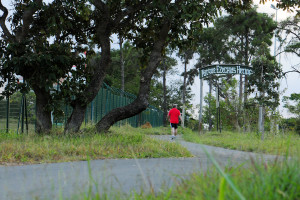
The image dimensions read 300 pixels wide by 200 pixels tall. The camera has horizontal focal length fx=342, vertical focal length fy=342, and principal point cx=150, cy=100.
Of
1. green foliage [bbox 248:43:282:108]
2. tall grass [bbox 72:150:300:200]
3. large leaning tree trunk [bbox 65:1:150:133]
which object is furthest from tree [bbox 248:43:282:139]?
tall grass [bbox 72:150:300:200]

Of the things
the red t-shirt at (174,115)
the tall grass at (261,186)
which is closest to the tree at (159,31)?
the red t-shirt at (174,115)

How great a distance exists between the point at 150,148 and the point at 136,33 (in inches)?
230

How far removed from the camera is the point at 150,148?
8133mm

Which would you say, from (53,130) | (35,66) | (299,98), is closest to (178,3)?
(35,66)

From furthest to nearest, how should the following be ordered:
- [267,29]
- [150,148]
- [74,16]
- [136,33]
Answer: [267,29] < [136,33] < [74,16] < [150,148]

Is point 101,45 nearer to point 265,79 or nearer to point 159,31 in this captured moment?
point 159,31

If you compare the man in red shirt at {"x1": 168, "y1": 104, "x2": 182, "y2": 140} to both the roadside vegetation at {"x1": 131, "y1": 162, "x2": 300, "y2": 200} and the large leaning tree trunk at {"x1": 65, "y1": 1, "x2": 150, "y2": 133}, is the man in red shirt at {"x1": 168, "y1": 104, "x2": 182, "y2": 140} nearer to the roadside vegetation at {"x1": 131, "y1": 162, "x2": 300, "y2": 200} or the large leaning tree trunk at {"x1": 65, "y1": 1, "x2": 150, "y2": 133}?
the large leaning tree trunk at {"x1": 65, "y1": 1, "x2": 150, "y2": 133}

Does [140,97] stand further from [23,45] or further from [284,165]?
[284,165]

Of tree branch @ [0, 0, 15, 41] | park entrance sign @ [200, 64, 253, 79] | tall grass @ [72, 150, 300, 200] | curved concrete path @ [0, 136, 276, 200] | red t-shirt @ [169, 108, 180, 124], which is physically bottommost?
curved concrete path @ [0, 136, 276, 200]

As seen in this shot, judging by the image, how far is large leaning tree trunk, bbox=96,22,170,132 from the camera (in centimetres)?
1097

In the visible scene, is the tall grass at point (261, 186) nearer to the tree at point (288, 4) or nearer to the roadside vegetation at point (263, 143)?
the roadside vegetation at point (263, 143)

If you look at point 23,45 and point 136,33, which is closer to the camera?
point 23,45

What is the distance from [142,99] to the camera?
11047 mm

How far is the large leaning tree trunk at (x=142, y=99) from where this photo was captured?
36.0 ft
